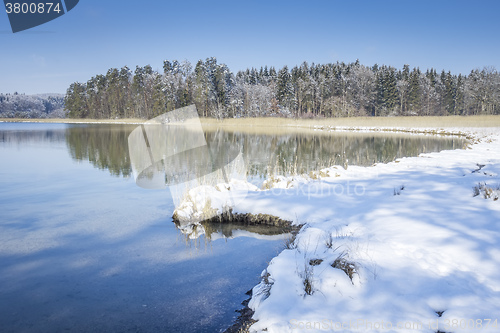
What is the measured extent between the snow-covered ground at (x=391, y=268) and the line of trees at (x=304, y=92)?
49464 mm

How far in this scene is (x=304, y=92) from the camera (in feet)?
209

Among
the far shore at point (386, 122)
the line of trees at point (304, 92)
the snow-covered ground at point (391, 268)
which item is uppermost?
the line of trees at point (304, 92)

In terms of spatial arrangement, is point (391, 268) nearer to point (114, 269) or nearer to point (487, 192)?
point (487, 192)

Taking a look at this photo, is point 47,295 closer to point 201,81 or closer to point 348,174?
point 348,174

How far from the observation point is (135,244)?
5.56 meters

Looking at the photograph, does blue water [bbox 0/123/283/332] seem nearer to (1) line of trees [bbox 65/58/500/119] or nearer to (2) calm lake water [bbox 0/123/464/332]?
(2) calm lake water [bbox 0/123/464/332]

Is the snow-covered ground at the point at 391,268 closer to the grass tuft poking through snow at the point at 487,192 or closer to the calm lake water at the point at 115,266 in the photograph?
the grass tuft poking through snow at the point at 487,192

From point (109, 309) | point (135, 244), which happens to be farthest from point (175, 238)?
point (109, 309)

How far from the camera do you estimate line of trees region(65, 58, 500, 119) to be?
5744 centimetres

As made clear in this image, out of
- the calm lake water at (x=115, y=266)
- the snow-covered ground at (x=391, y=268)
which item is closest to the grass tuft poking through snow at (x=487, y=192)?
the snow-covered ground at (x=391, y=268)

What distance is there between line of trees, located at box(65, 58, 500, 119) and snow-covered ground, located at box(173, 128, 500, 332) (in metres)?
49.5

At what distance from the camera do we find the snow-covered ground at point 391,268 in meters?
2.64

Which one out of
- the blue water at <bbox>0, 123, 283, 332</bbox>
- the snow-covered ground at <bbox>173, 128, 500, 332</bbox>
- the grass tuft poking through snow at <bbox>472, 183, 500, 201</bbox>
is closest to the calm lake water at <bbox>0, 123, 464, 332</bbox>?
the blue water at <bbox>0, 123, 283, 332</bbox>

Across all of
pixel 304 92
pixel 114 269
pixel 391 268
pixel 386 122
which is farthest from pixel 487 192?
pixel 304 92
